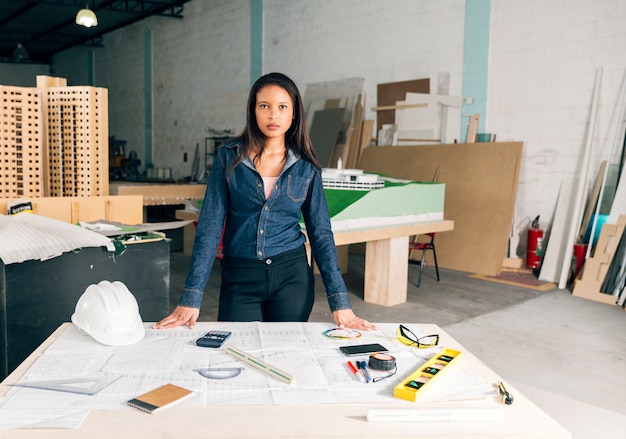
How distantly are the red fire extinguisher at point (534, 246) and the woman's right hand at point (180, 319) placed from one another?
461 cm

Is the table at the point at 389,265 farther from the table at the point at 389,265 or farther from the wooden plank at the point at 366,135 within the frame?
the wooden plank at the point at 366,135

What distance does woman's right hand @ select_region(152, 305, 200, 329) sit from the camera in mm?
1503

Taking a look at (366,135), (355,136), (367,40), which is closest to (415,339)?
(366,135)

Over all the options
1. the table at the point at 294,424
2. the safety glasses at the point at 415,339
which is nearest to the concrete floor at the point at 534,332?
the safety glasses at the point at 415,339

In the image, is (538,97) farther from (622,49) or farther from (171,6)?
(171,6)

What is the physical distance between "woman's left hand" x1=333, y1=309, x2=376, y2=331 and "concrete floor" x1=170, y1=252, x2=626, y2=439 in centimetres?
123

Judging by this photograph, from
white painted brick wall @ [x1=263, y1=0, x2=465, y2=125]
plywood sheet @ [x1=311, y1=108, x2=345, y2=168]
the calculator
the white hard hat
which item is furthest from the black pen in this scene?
plywood sheet @ [x1=311, y1=108, x2=345, y2=168]

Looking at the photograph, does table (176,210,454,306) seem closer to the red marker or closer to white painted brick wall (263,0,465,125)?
white painted brick wall (263,0,465,125)

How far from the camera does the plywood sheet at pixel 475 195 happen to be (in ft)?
18.1

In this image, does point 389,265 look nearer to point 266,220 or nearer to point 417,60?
point 266,220

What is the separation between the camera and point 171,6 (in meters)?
10.5

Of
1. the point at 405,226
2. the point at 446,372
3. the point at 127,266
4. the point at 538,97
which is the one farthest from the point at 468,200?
the point at 446,372

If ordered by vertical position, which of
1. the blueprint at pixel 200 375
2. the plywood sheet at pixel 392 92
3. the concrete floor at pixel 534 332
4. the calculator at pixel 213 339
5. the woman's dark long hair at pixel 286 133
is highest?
the plywood sheet at pixel 392 92

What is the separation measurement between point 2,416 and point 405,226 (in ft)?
11.9
